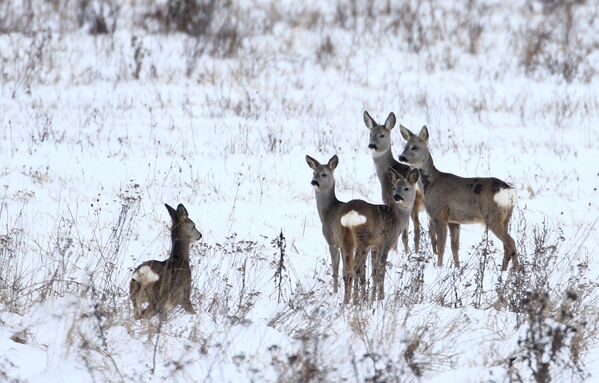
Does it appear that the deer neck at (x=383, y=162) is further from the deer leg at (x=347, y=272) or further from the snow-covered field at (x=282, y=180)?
the deer leg at (x=347, y=272)

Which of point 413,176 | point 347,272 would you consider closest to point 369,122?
point 413,176

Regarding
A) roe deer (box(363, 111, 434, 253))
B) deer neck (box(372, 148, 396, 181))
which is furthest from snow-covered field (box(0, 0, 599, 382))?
deer neck (box(372, 148, 396, 181))

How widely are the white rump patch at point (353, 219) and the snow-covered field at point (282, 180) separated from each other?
55 centimetres

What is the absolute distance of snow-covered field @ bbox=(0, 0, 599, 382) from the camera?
5.70 metres

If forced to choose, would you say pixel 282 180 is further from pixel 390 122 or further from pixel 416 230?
pixel 416 230

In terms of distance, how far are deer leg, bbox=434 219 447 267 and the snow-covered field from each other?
0.22 metres

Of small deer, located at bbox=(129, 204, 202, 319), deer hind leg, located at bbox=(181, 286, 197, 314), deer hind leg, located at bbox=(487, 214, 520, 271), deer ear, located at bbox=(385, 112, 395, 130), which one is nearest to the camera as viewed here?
small deer, located at bbox=(129, 204, 202, 319)

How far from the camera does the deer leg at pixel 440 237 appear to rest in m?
9.18

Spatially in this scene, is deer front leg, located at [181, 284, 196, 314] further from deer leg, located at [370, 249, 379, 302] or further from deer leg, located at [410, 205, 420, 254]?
deer leg, located at [410, 205, 420, 254]

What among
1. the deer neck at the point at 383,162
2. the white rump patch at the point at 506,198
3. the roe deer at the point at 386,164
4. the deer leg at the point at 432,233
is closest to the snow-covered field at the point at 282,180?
the deer leg at the point at 432,233

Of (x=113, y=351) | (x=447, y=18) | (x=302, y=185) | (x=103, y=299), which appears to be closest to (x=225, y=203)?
(x=302, y=185)

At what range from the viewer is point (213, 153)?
12344 millimetres

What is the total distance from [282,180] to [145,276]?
5043mm

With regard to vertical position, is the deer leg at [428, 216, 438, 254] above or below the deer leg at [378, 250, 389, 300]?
above
